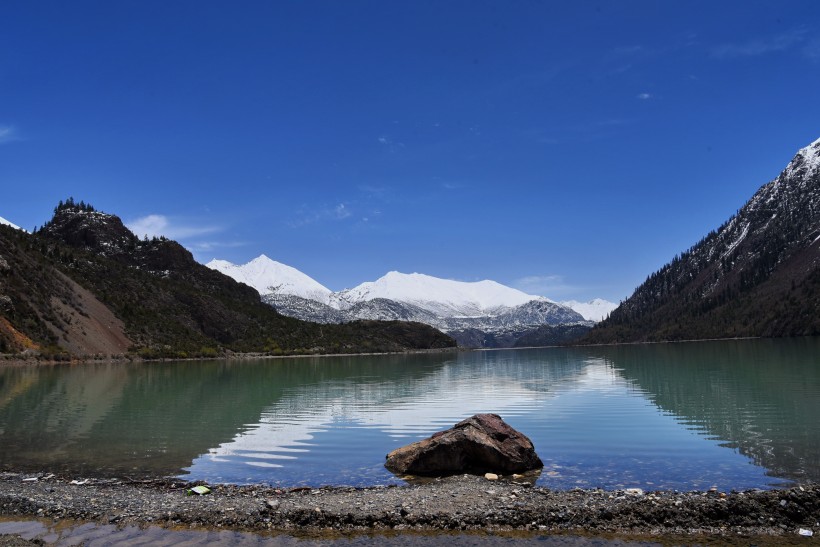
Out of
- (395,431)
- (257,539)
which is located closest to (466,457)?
(257,539)

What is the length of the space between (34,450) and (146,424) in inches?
393

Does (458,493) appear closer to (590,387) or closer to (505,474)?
(505,474)

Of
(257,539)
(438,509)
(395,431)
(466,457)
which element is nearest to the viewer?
(257,539)

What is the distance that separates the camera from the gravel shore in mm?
15797

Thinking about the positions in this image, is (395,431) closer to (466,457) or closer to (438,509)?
(466,457)

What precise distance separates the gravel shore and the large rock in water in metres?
3.23

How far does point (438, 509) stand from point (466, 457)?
6.87 meters

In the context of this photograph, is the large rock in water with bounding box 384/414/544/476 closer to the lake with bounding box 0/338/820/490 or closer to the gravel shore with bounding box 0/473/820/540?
the lake with bounding box 0/338/820/490

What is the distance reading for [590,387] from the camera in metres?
67.2

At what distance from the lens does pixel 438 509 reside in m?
17.5

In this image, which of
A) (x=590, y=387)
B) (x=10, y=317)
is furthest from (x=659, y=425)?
(x=10, y=317)

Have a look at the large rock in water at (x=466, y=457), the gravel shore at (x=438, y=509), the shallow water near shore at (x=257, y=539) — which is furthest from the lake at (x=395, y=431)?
the shallow water near shore at (x=257, y=539)

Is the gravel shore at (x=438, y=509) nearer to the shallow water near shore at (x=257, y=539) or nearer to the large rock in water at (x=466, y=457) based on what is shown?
the shallow water near shore at (x=257, y=539)

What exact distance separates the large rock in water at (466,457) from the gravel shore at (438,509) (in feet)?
10.6
